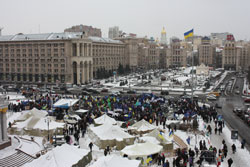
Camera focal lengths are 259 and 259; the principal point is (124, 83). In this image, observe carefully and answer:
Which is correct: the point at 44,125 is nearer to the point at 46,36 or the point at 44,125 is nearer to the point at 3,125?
the point at 3,125

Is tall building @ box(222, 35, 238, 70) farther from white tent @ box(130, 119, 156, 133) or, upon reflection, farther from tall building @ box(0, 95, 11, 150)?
tall building @ box(0, 95, 11, 150)

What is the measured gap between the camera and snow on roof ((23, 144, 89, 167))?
15805mm

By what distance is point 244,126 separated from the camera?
28.8 metres

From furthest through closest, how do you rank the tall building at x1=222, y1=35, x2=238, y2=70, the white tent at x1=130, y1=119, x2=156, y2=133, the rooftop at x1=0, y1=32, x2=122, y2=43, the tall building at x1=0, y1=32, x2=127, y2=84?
the tall building at x1=222, y1=35, x2=238, y2=70 < the rooftop at x1=0, y1=32, x2=122, y2=43 < the tall building at x1=0, y1=32, x2=127, y2=84 < the white tent at x1=130, y1=119, x2=156, y2=133

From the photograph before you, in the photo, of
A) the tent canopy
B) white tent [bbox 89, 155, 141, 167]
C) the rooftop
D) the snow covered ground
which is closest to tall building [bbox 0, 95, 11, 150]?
the snow covered ground

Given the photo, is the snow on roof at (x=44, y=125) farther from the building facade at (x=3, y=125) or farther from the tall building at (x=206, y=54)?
the tall building at (x=206, y=54)

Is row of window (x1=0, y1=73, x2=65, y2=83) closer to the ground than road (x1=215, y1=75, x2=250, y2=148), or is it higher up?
higher up

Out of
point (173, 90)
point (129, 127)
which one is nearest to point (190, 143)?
point (129, 127)

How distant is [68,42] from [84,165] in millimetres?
52436

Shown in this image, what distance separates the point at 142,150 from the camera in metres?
18.2

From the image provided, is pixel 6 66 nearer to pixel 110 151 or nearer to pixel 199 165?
pixel 110 151

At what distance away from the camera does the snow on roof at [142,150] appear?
1788 centimetres

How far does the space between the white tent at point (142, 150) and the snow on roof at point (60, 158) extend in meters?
3.04

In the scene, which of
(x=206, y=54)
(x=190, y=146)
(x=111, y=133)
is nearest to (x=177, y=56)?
(x=206, y=54)
